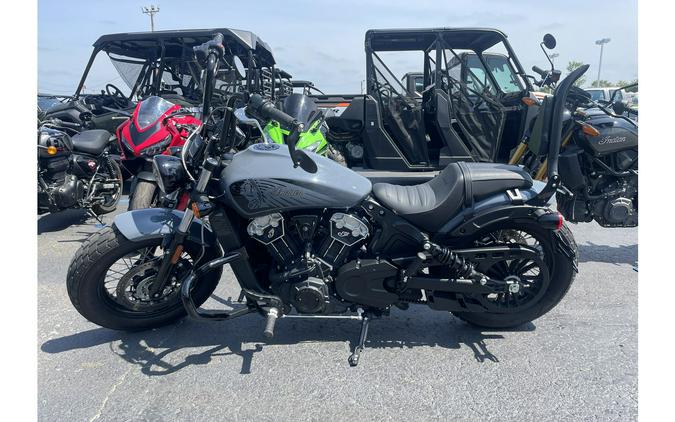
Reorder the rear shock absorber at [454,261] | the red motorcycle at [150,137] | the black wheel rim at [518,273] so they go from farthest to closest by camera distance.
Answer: the red motorcycle at [150,137] < the black wheel rim at [518,273] < the rear shock absorber at [454,261]

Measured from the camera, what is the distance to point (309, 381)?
7.91 ft

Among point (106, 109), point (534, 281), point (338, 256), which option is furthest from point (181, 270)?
point (106, 109)

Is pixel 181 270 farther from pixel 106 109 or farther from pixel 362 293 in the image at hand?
pixel 106 109

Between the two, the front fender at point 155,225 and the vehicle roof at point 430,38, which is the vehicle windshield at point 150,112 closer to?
the front fender at point 155,225

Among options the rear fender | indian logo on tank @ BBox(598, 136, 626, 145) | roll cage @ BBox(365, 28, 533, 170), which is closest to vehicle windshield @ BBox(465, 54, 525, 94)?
roll cage @ BBox(365, 28, 533, 170)

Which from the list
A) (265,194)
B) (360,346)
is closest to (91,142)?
(265,194)

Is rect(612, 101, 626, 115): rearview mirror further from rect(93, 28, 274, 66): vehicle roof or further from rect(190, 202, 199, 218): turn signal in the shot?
rect(93, 28, 274, 66): vehicle roof

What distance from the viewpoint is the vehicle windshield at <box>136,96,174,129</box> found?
447cm

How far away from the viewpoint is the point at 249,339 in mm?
2818

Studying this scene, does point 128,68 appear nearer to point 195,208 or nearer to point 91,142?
point 91,142

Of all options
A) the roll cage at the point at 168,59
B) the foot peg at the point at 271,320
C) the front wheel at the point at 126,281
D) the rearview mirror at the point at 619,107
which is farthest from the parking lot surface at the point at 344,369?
the roll cage at the point at 168,59

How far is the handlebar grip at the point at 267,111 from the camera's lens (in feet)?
6.82

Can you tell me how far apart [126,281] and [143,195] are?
1.72 metres

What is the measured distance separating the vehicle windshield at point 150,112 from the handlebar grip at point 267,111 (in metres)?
2.64
